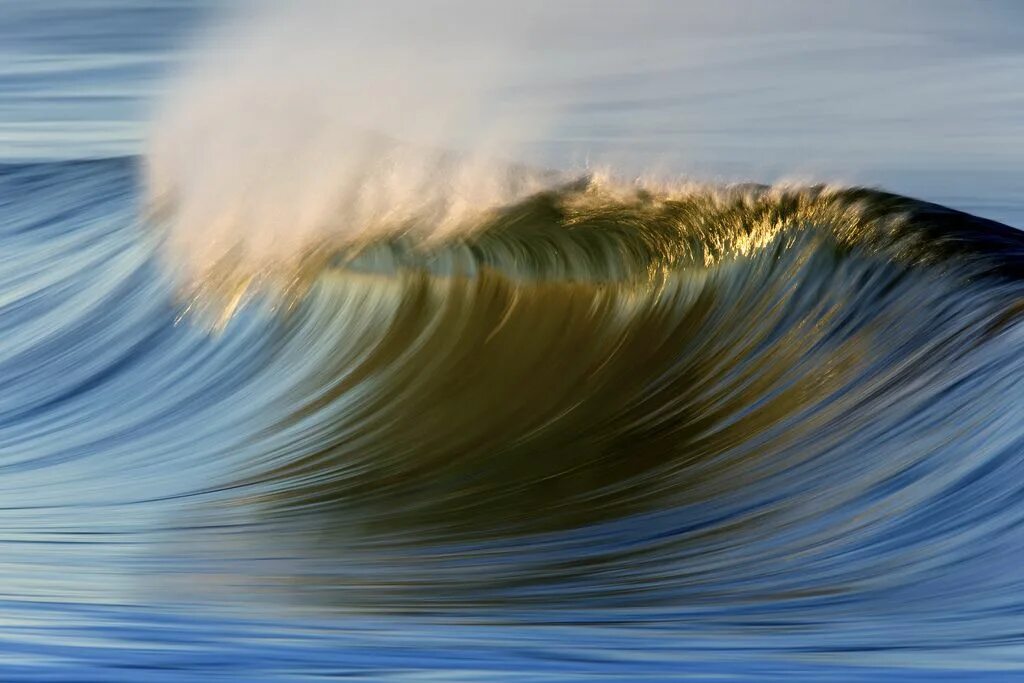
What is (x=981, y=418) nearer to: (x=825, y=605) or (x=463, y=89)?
(x=825, y=605)

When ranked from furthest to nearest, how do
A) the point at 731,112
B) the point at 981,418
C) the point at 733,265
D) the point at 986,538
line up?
the point at 731,112, the point at 733,265, the point at 981,418, the point at 986,538

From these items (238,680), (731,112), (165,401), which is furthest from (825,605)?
(731,112)

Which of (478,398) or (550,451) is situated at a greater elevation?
(478,398)

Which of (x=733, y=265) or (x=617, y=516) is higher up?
(x=733, y=265)
